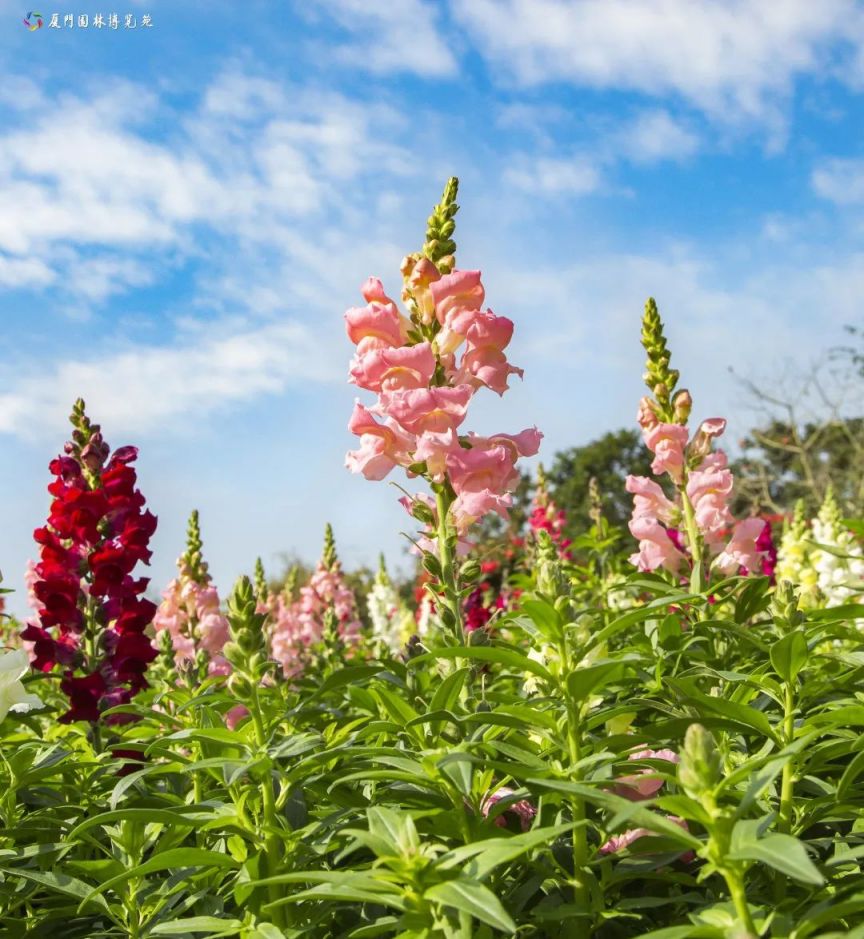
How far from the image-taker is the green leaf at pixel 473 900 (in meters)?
1.39

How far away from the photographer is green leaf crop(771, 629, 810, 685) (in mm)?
2064

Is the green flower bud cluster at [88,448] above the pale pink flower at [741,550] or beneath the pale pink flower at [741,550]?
above

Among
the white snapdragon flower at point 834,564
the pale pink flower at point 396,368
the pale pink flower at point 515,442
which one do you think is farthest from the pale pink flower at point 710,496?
the white snapdragon flower at point 834,564

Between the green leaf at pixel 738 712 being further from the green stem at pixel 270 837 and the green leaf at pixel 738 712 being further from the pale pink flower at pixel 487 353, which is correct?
the pale pink flower at pixel 487 353

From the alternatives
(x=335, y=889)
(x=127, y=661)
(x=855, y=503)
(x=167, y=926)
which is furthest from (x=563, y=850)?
(x=855, y=503)

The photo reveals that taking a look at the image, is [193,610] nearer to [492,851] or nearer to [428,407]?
[428,407]

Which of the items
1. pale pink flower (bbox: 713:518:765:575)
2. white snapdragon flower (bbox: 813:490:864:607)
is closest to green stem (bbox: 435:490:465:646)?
pale pink flower (bbox: 713:518:765:575)

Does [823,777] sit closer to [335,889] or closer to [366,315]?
[335,889]

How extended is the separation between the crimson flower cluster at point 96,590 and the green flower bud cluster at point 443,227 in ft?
6.02

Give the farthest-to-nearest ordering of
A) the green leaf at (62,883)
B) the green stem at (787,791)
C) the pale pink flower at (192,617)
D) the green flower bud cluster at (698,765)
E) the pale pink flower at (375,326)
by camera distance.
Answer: the pale pink flower at (192,617) → the pale pink flower at (375,326) → the green leaf at (62,883) → the green stem at (787,791) → the green flower bud cluster at (698,765)

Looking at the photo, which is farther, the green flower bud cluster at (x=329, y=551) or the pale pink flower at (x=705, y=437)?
the green flower bud cluster at (x=329, y=551)

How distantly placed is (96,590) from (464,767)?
2584mm

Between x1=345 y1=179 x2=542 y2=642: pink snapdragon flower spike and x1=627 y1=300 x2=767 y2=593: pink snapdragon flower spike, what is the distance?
103 centimetres

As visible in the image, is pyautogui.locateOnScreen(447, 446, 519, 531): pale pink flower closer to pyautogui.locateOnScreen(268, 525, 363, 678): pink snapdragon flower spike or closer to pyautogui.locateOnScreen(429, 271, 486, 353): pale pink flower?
pyautogui.locateOnScreen(429, 271, 486, 353): pale pink flower
